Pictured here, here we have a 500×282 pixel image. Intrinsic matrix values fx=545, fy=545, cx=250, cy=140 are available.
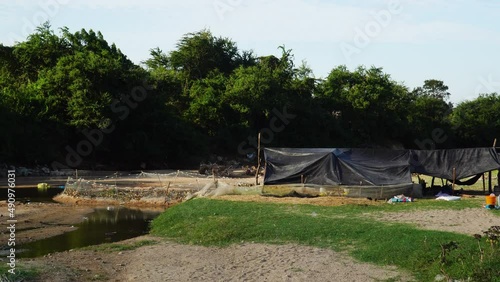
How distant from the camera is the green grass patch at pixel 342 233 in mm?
11266

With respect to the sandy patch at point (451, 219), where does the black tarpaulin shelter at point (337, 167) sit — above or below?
above

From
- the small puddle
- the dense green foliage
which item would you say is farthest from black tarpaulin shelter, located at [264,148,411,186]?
the dense green foliage

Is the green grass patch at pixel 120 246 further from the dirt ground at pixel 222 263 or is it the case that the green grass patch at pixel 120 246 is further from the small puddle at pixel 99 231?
the small puddle at pixel 99 231

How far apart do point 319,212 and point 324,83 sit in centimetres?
5266

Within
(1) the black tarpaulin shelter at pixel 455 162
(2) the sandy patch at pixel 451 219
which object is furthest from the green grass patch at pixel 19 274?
(1) the black tarpaulin shelter at pixel 455 162

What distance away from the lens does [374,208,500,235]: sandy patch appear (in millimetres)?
15906

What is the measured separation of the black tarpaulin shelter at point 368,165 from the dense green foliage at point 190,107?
2492cm

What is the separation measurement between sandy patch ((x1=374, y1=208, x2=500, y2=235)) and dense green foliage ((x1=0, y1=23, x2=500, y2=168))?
107ft

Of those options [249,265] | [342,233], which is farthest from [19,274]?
[342,233]

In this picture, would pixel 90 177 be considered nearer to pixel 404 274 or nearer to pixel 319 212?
pixel 319 212

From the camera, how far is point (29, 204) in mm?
25375

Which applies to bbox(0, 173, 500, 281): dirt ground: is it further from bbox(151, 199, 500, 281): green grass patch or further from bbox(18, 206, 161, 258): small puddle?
bbox(18, 206, 161, 258): small puddle

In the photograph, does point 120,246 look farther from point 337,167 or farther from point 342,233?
point 337,167

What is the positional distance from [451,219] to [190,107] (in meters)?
42.9
